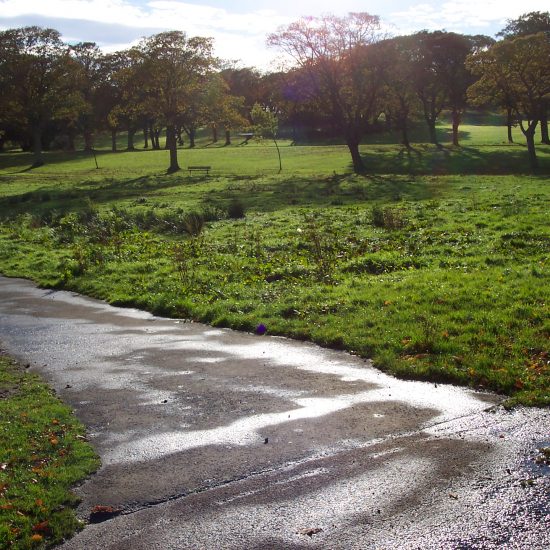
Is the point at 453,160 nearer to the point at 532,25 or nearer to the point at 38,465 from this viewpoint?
the point at 532,25

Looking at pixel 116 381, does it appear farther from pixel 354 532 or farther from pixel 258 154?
pixel 258 154

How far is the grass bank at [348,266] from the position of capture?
9852 millimetres

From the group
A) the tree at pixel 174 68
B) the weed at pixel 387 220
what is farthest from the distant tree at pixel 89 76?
the weed at pixel 387 220

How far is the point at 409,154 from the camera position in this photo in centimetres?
5984

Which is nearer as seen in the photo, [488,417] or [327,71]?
[488,417]

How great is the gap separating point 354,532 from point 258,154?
2755 inches

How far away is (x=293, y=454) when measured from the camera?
6648 millimetres

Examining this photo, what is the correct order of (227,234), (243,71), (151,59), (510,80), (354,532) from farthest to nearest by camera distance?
(243,71)
(151,59)
(510,80)
(227,234)
(354,532)

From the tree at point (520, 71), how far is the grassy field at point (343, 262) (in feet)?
33.3

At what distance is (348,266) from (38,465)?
10408 millimetres

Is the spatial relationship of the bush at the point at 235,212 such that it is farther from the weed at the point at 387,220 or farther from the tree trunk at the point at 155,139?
the tree trunk at the point at 155,139

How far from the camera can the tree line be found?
1889 inches

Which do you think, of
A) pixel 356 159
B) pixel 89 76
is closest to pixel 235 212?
pixel 356 159

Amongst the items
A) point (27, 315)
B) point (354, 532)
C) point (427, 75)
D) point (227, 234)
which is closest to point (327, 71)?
point (427, 75)
